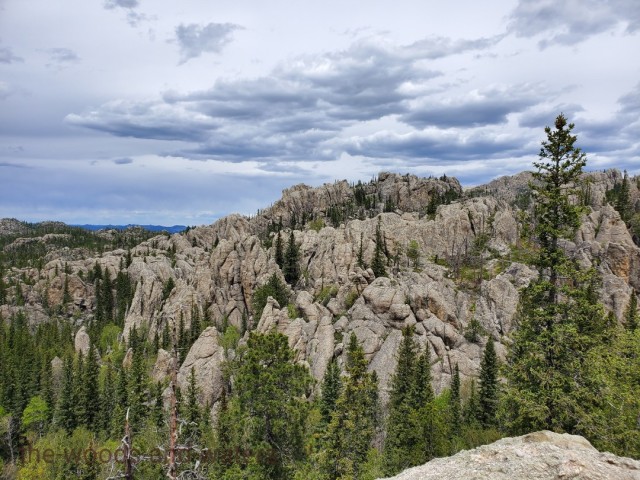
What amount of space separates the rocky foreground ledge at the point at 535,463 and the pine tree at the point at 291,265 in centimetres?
10259

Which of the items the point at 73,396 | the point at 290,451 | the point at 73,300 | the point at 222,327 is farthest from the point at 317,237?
the point at 73,300

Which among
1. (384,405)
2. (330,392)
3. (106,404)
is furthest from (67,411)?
(384,405)

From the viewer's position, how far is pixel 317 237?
433ft

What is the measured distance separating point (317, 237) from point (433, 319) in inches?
2161

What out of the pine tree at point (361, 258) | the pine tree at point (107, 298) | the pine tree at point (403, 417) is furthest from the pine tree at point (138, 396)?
the pine tree at point (107, 298)

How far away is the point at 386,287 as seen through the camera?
92562mm

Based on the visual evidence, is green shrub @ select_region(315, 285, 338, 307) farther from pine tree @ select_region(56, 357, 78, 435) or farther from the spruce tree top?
the spruce tree top

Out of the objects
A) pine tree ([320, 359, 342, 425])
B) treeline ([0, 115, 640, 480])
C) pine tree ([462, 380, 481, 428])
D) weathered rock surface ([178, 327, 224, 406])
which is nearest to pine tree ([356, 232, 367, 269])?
treeline ([0, 115, 640, 480])

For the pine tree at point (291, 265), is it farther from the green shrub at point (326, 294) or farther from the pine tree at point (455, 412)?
the pine tree at point (455, 412)

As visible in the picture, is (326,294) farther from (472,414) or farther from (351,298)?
(472,414)

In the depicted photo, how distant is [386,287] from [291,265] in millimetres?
36388

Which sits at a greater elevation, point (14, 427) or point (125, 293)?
point (125, 293)

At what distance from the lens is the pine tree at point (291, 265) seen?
394ft

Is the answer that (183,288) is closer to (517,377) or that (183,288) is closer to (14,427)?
(14,427)
